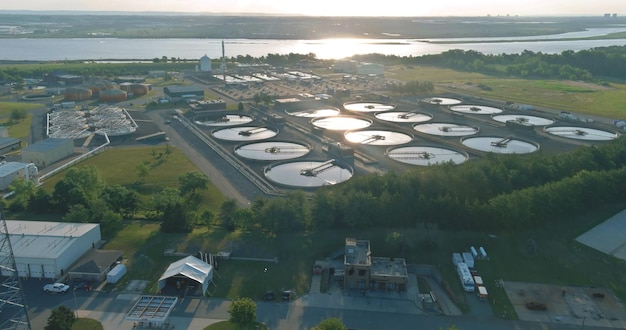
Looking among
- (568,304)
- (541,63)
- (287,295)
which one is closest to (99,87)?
(287,295)

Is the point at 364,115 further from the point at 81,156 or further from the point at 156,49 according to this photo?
the point at 156,49

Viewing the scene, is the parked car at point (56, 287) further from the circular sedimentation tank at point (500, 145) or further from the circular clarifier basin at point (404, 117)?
the circular clarifier basin at point (404, 117)

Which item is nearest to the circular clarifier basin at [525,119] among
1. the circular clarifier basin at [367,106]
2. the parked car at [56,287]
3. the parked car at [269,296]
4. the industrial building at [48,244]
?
the circular clarifier basin at [367,106]

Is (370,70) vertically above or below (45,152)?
above

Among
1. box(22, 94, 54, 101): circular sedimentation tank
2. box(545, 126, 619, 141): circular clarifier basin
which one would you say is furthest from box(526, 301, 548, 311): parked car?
box(22, 94, 54, 101): circular sedimentation tank

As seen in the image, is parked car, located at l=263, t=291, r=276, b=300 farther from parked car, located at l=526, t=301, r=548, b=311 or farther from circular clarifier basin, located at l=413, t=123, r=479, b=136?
circular clarifier basin, located at l=413, t=123, r=479, b=136

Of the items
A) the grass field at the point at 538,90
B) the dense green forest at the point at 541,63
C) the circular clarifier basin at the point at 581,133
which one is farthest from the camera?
the dense green forest at the point at 541,63

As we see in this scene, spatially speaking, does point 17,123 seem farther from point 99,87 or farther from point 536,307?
point 536,307
